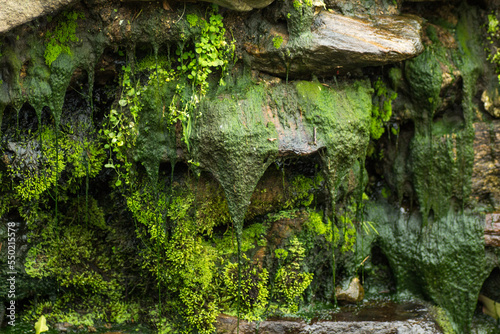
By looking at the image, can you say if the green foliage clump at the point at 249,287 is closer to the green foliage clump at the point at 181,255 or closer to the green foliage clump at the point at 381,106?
the green foliage clump at the point at 181,255

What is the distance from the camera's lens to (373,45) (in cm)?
483

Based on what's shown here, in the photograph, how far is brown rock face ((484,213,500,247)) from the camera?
5902 mm

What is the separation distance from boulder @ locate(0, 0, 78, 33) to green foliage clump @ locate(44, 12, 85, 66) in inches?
17.1

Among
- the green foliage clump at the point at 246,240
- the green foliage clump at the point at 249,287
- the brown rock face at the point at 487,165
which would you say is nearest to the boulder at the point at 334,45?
the brown rock face at the point at 487,165

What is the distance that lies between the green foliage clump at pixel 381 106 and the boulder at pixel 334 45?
0.83 metres

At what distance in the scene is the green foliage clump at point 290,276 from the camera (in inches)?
220

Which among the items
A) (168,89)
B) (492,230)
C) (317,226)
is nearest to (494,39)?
(492,230)

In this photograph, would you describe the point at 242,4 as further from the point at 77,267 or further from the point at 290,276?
the point at 77,267

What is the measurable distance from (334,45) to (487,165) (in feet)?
9.59

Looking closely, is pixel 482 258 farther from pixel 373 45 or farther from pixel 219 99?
pixel 219 99

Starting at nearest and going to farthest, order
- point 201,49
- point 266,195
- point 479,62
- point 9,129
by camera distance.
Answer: point 201,49
point 9,129
point 266,195
point 479,62

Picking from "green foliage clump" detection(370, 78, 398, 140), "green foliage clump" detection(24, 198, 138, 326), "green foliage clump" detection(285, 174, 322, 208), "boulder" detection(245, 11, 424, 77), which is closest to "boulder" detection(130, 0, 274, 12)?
"boulder" detection(245, 11, 424, 77)

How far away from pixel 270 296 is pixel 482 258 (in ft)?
9.46

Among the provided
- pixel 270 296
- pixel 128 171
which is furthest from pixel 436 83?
pixel 128 171
